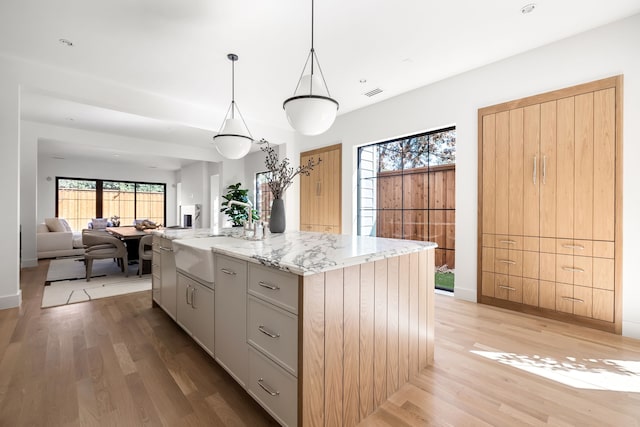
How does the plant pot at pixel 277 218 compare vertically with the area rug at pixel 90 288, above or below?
above

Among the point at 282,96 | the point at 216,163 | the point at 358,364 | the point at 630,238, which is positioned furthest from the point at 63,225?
the point at 630,238

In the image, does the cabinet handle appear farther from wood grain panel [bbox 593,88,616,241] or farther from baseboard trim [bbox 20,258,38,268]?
baseboard trim [bbox 20,258,38,268]

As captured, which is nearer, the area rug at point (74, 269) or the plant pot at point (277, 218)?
the plant pot at point (277, 218)

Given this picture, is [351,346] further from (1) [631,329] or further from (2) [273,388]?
(1) [631,329]

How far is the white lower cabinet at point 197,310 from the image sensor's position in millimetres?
1901

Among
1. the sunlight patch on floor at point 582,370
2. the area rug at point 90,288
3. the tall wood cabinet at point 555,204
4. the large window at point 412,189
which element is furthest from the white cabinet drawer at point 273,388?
the large window at point 412,189

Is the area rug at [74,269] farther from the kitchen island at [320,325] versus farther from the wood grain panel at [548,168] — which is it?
the wood grain panel at [548,168]

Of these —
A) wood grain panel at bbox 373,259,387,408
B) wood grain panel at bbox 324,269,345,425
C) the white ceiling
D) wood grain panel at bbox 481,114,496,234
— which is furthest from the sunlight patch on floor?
the white ceiling

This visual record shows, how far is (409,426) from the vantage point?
1.40m

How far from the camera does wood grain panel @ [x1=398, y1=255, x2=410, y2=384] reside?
170 cm

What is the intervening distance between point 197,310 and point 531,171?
133 inches

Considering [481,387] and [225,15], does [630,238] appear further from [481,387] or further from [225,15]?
[225,15]

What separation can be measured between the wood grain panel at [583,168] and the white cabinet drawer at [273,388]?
2945 mm

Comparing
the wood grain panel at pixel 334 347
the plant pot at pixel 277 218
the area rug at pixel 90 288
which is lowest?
the area rug at pixel 90 288
